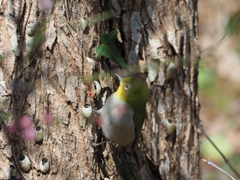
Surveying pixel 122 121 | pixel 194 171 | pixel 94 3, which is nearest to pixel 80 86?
pixel 122 121

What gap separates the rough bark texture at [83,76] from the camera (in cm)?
242

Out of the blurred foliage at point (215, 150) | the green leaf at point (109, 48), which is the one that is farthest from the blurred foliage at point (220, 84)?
the green leaf at point (109, 48)

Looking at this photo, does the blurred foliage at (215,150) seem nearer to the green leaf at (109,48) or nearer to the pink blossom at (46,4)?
the green leaf at (109,48)

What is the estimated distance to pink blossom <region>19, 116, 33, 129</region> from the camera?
243cm

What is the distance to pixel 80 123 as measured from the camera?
259 cm

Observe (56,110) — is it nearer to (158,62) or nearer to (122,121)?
(122,121)

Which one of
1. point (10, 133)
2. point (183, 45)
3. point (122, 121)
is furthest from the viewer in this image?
point (183, 45)

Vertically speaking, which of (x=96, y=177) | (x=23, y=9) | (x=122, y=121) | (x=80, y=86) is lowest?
(x=96, y=177)

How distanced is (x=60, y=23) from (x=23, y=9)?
0.89 feet

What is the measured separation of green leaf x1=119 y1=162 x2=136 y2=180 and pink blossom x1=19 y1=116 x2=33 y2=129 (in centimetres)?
88

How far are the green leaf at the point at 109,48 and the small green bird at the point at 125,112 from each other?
18 centimetres

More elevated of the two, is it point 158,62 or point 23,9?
point 23,9

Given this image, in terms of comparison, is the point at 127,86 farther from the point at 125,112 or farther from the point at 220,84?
the point at 220,84

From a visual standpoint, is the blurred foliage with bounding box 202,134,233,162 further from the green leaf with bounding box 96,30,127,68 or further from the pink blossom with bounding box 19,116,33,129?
the pink blossom with bounding box 19,116,33,129
